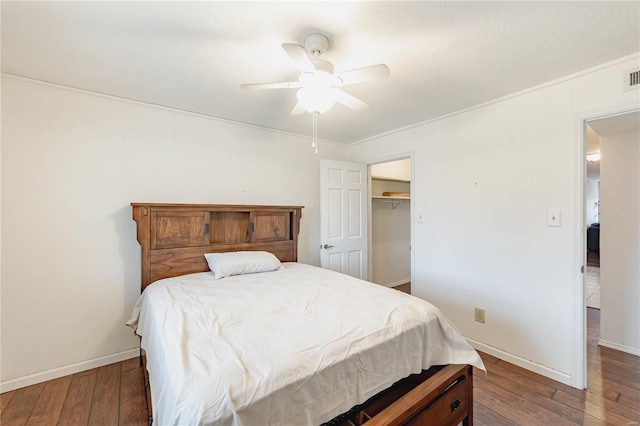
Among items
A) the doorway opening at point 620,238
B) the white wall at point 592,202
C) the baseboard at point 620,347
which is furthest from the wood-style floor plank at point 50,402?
the white wall at point 592,202

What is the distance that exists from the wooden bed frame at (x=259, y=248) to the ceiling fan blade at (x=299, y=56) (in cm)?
163

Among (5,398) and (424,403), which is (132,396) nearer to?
(5,398)

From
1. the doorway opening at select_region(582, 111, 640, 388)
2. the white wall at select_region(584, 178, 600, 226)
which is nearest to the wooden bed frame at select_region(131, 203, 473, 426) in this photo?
the doorway opening at select_region(582, 111, 640, 388)

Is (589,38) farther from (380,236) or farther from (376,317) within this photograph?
(380,236)

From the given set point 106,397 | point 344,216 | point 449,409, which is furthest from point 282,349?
point 344,216

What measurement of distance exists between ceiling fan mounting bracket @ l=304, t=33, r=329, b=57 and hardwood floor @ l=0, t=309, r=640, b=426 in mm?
2506

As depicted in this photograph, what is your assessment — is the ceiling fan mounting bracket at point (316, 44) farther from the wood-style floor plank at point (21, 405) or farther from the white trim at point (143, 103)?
the wood-style floor plank at point (21, 405)

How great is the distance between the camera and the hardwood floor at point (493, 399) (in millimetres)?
1702

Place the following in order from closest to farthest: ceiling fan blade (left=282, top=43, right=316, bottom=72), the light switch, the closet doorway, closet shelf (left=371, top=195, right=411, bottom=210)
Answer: ceiling fan blade (left=282, top=43, right=316, bottom=72) < the light switch < closet shelf (left=371, top=195, right=411, bottom=210) < the closet doorway

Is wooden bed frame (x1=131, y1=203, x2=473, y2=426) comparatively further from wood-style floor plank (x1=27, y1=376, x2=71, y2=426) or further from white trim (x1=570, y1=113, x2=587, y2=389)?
white trim (x1=570, y1=113, x2=587, y2=389)

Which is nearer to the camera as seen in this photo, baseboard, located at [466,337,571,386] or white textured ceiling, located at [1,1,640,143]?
white textured ceiling, located at [1,1,640,143]

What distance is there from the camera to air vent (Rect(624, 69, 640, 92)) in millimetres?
1767

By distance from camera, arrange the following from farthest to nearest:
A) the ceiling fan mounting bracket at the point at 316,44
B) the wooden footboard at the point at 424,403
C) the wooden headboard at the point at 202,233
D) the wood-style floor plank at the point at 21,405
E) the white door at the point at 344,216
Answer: the white door at the point at 344,216, the wooden headboard at the point at 202,233, the wood-style floor plank at the point at 21,405, the ceiling fan mounting bracket at the point at 316,44, the wooden footboard at the point at 424,403

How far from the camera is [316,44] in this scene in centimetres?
158
